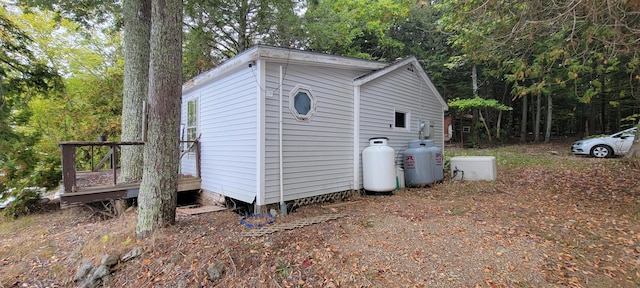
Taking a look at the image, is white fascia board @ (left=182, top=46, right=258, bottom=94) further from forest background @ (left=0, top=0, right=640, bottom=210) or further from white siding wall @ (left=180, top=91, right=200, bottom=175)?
forest background @ (left=0, top=0, right=640, bottom=210)

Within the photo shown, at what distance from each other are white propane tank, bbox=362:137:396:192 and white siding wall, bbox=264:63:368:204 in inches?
15.3

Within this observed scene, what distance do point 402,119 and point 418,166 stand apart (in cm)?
142

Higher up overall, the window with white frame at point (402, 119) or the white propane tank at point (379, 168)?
the window with white frame at point (402, 119)

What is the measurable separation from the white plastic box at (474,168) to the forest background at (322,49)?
7.02 feet

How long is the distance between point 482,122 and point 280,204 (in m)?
16.7

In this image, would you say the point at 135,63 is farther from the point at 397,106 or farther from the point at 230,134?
the point at 397,106

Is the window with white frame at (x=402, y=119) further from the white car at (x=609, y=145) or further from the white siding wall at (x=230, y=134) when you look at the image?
the white car at (x=609, y=145)

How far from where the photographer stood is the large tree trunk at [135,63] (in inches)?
233

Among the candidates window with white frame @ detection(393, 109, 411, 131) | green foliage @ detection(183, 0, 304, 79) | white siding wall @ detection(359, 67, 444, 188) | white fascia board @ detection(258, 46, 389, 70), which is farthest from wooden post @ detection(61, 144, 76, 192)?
green foliage @ detection(183, 0, 304, 79)

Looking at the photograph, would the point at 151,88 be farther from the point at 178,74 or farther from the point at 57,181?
the point at 57,181

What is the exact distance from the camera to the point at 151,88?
3.78 m

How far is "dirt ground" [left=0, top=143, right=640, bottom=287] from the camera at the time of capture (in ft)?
9.55

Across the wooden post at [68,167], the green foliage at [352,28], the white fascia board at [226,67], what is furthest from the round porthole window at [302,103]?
the green foliage at [352,28]

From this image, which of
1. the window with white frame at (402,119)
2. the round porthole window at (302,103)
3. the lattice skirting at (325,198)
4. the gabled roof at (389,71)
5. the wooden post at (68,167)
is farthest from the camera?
the window with white frame at (402,119)
